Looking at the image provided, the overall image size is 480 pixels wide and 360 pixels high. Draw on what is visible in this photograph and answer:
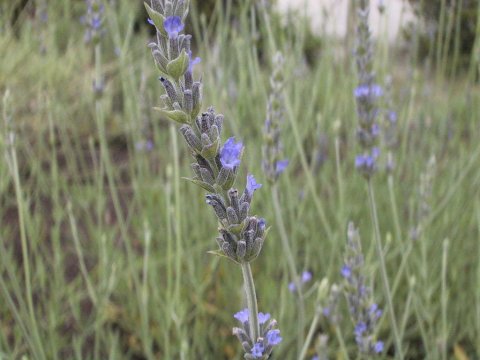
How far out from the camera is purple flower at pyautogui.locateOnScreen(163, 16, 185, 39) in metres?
0.67

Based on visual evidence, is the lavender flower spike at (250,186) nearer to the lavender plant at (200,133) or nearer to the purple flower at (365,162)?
the lavender plant at (200,133)

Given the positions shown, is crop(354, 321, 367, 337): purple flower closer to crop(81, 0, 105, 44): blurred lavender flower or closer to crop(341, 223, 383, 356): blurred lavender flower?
crop(341, 223, 383, 356): blurred lavender flower

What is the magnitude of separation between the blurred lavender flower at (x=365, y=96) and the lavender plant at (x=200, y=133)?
0.84 m

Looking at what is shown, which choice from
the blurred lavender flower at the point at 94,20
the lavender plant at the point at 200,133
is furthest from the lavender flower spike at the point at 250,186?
the blurred lavender flower at the point at 94,20

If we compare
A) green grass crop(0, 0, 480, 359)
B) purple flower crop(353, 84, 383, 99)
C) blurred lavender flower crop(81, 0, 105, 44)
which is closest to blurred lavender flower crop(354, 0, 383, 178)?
purple flower crop(353, 84, 383, 99)

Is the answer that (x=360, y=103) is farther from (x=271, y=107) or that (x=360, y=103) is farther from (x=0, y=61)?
(x=0, y=61)

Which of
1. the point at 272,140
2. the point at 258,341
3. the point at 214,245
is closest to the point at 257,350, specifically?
the point at 258,341

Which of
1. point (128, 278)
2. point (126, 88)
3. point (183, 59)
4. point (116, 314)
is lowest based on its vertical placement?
point (116, 314)

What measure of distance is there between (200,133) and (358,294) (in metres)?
0.63

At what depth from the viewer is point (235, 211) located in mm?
715

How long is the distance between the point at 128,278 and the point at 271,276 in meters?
0.54

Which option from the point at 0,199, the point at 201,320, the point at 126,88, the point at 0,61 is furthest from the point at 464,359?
the point at 0,61

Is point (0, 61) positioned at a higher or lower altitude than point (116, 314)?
higher

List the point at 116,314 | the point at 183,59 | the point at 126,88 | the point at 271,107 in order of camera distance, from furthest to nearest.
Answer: the point at 116,314, the point at 126,88, the point at 271,107, the point at 183,59
